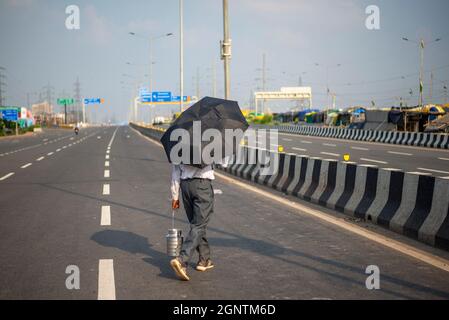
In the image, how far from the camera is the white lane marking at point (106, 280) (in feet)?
16.4

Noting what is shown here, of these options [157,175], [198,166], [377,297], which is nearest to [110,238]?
[198,166]

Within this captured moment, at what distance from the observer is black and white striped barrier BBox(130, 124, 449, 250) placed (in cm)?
720

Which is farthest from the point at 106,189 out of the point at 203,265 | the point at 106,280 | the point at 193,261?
the point at 106,280

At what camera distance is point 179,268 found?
5391 millimetres

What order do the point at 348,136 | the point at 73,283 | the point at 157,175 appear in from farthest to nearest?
the point at 348,136 → the point at 157,175 → the point at 73,283

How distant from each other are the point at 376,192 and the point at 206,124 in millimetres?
4442

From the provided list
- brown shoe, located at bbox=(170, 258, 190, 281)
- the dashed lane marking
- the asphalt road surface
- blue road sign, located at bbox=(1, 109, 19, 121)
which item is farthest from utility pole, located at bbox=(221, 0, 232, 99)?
blue road sign, located at bbox=(1, 109, 19, 121)

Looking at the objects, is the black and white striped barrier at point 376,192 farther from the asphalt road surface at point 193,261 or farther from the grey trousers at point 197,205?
the grey trousers at point 197,205

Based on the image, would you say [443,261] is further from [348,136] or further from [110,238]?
[348,136]

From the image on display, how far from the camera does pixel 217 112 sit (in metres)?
5.61

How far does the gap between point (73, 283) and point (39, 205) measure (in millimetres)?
5934

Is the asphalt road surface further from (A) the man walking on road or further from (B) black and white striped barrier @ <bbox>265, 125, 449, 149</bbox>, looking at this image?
(B) black and white striped barrier @ <bbox>265, 125, 449, 149</bbox>

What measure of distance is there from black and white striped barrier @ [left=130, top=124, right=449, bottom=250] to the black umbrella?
10.6ft

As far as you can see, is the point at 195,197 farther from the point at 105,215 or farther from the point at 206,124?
the point at 105,215
